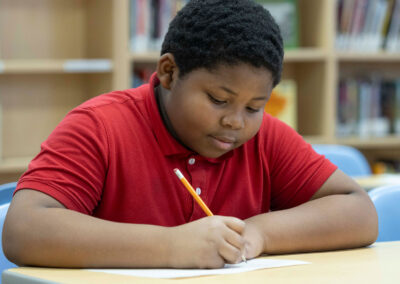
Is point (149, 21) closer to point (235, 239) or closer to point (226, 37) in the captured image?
point (226, 37)

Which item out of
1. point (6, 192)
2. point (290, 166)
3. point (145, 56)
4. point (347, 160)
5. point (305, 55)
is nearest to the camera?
point (290, 166)

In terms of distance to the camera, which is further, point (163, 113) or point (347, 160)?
point (347, 160)

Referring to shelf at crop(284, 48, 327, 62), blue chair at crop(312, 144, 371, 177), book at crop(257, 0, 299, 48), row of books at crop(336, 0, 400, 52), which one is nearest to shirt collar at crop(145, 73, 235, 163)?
blue chair at crop(312, 144, 371, 177)

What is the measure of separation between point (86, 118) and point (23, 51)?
2193mm

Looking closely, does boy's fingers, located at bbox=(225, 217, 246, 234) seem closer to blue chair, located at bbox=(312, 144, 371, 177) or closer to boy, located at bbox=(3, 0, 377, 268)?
boy, located at bbox=(3, 0, 377, 268)

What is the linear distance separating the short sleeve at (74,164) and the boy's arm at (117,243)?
66 mm

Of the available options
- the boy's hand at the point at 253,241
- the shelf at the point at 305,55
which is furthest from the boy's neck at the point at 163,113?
the shelf at the point at 305,55

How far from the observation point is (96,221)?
1072 millimetres

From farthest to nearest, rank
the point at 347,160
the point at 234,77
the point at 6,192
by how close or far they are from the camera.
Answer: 1. the point at 347,160
2. the point at 6,192
3. the point at 234,77

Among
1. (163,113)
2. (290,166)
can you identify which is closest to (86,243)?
(163,113)

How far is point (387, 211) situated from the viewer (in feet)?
4.98

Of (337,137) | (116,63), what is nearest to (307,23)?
(337,137)

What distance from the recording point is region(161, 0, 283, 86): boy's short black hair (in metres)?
1.16

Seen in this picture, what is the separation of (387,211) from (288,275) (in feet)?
2.05
